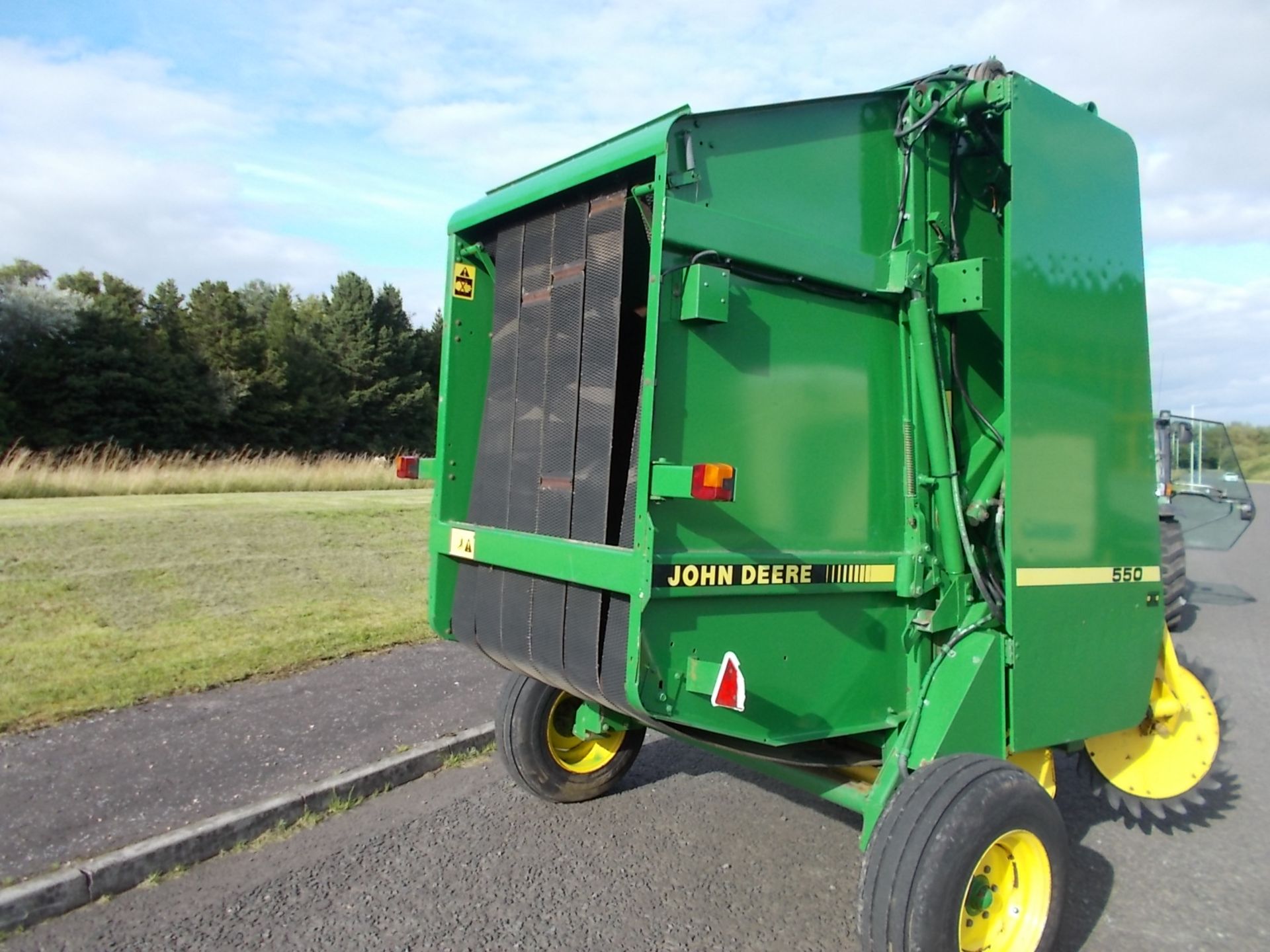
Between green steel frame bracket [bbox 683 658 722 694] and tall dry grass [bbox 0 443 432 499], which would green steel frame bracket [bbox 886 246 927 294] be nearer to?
green steel frame bracket [bbox 683 658 722 694]

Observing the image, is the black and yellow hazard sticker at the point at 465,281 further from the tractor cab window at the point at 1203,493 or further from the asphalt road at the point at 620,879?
the tractor cab window at the point at 1203,493

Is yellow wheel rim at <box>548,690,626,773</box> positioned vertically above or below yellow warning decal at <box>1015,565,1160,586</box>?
below

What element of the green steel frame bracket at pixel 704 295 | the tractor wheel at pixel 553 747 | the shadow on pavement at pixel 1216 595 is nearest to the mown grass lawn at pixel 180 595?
the tractor wheel at pixel 553 747

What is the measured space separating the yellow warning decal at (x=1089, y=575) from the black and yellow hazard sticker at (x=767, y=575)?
1.70ft

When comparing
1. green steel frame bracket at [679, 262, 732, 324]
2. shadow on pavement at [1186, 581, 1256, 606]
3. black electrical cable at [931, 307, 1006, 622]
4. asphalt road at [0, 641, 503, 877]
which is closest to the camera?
green steel frame bracket at [679, 262, 732, 324]

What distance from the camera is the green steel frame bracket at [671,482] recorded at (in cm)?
293

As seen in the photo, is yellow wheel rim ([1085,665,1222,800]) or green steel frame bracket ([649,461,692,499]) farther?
yellow wheel rim ([1085,665,1222,800])

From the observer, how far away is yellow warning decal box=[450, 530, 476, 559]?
403 cm

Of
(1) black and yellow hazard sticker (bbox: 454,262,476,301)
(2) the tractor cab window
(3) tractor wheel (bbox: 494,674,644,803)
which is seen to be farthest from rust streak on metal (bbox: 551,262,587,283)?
(2) the tractor cab window

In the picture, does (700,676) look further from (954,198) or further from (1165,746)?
(1165,746)

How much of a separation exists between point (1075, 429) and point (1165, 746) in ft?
5.62

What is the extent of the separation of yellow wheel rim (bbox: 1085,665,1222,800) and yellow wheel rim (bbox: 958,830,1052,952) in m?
1.23

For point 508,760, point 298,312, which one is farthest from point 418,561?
point 298,312

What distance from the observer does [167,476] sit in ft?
49.3
